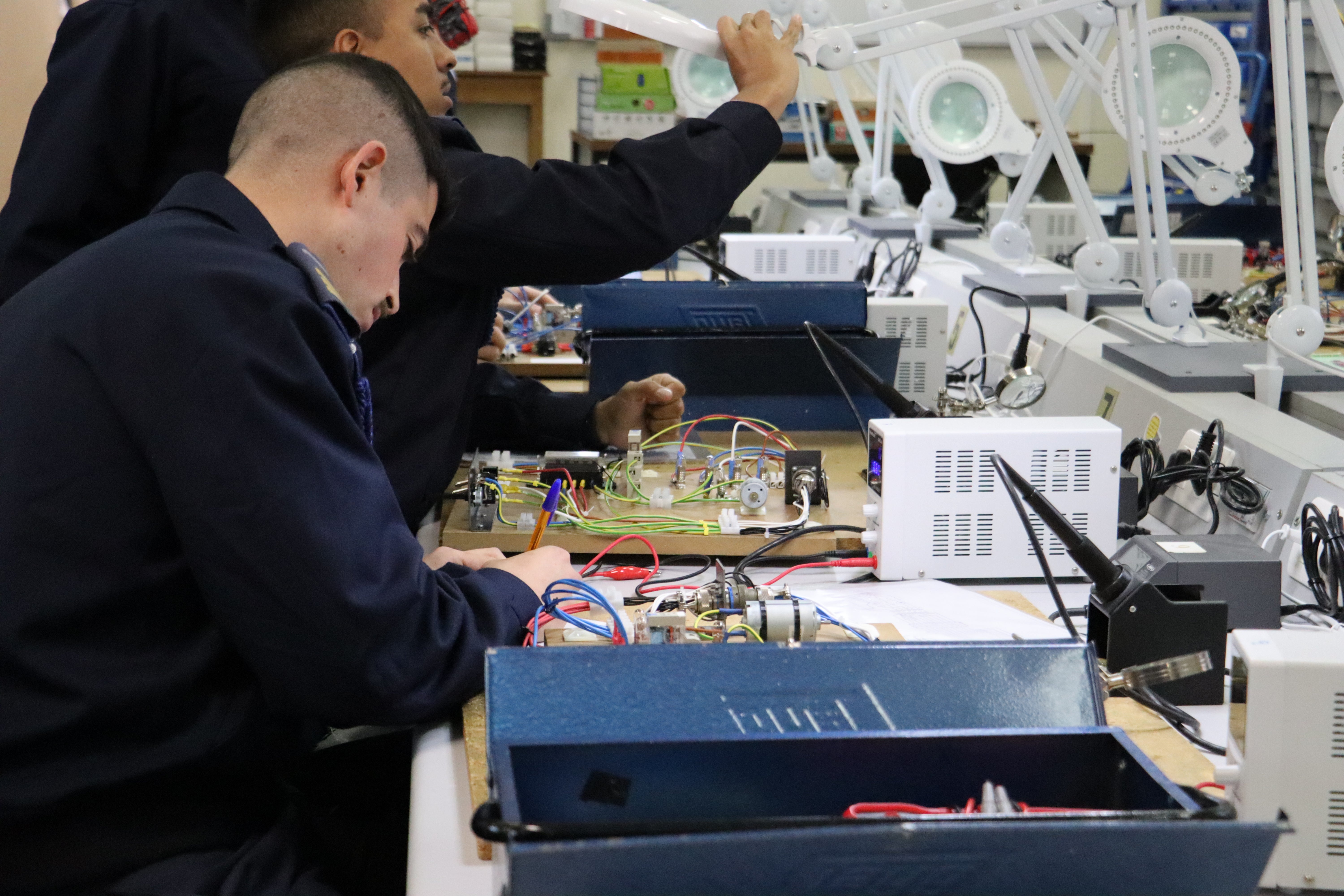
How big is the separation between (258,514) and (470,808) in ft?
0.94

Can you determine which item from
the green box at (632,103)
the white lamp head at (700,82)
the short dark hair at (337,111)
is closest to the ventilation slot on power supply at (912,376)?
the short dark hair at (337,111)

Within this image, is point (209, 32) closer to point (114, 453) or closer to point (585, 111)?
point (114, 453)

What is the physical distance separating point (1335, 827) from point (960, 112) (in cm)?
240

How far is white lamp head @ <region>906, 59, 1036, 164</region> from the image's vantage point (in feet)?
10.0

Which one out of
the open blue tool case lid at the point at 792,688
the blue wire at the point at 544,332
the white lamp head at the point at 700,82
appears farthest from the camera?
the white lamp head at the point at 700,82

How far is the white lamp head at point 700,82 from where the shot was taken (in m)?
4.19

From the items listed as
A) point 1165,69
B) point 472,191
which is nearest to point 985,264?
point 1165,69

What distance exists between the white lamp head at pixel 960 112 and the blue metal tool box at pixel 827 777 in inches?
88.8

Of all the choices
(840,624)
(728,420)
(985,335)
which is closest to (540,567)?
(840,624)

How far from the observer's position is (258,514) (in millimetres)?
984

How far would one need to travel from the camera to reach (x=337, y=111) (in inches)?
46.8

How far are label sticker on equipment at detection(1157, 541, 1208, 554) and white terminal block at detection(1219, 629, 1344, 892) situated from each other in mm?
413

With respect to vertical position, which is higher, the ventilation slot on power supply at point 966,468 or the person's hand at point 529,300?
the person's hand at point 529,300

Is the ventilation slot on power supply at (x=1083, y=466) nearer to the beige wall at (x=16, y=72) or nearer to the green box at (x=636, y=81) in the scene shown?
the beige wall at (x=16, y=72)
